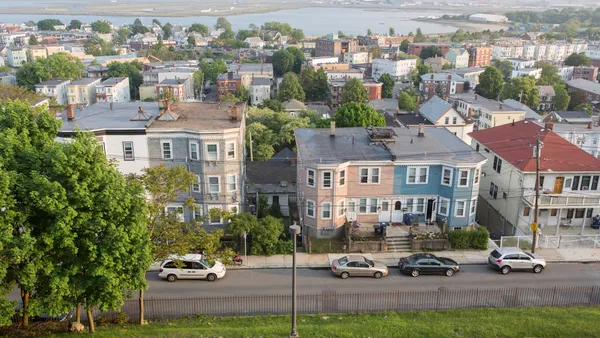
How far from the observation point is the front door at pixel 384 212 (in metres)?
35.8

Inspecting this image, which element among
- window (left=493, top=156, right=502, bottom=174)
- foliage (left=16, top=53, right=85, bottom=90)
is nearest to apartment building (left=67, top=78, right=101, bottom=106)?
foliage (left=16, top=53, right=85, bottom=90)

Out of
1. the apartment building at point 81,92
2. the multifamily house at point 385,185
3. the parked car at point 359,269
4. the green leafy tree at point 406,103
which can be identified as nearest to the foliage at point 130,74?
the apartment building at point 81,92

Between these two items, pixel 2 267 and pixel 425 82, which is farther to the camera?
pixel 425 82

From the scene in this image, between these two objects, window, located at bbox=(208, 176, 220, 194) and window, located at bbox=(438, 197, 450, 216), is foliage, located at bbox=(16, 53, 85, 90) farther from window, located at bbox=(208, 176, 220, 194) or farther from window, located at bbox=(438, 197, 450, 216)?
window, located at bbox=(438, 197, 450, 216)

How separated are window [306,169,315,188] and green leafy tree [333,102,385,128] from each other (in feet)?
74.9

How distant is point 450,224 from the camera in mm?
35656

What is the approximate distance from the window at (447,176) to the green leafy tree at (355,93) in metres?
70.8

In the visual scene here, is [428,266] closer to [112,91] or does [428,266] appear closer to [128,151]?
[128,151]

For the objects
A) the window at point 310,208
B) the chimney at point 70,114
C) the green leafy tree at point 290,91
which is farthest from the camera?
the green leafy tree at point 290,91

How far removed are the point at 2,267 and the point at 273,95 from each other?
11212 cm

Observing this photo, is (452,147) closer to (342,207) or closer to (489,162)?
(489,162)

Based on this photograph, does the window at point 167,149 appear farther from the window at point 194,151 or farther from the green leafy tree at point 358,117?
the green leafy tree at point 358,117

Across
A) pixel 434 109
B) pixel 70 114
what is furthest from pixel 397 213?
pixel 434 109

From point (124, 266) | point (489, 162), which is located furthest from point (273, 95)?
point (124, 266)
